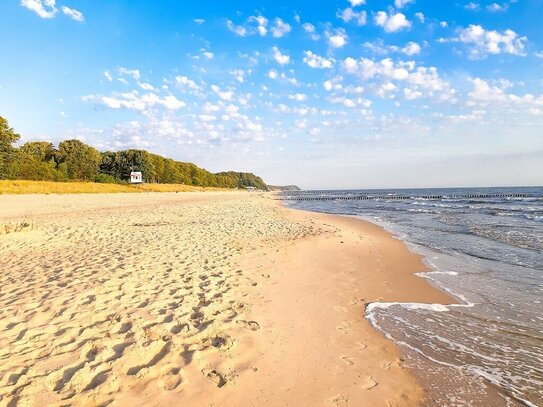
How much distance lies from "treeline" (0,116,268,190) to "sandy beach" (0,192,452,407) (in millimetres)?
52882

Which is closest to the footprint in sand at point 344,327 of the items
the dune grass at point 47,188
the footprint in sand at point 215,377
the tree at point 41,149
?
the footprint in sand at point 215,377

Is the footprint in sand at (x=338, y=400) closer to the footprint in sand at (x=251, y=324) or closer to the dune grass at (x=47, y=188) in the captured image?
the footprint in sand at (x=251, y=324)

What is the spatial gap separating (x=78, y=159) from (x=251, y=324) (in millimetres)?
80101

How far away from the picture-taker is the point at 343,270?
354 inches

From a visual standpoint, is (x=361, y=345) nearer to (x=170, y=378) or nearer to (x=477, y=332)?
(x=477, y=332)

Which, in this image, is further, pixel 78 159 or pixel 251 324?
pixel 78 159

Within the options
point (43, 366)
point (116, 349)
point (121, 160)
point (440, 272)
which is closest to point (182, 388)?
point (116, 349)

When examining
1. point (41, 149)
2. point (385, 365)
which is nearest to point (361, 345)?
point (385, 365)

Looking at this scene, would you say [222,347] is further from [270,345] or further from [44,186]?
[44,186]

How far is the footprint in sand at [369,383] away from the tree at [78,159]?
77984 mm

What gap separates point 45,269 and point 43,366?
511 centimetres

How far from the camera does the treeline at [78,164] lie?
1980 inches

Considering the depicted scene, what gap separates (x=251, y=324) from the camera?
5.11 metres

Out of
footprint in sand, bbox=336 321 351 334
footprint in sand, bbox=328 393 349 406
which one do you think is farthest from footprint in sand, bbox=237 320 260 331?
footprint in sand, bbox=328 393 349 406
